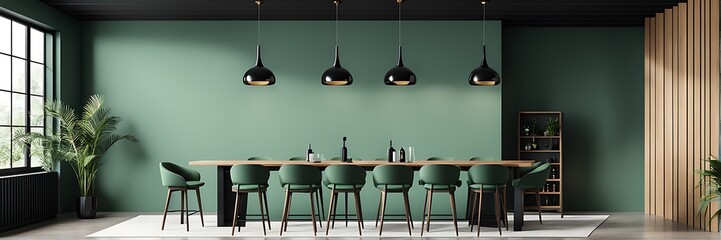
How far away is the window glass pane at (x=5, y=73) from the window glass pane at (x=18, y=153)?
532mm

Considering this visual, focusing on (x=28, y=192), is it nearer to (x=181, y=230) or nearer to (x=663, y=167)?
(x=181, y=230)

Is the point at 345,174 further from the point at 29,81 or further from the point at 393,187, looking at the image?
the point at 29,81

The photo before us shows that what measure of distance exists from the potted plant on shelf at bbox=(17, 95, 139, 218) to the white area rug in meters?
0.90

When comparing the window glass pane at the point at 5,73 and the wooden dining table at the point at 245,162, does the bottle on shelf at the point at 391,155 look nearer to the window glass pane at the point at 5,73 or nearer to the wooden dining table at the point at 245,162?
the wooden dining table at the point at 245,162

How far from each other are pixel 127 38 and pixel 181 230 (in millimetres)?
3299

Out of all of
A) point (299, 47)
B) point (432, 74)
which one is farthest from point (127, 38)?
point (432, 74)

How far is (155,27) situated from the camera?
10.4m

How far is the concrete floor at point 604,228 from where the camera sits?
26.3 feet

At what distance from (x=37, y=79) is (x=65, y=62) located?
0.55 meters

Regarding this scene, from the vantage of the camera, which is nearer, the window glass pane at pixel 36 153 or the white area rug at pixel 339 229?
the white area rug at pixel 339 229

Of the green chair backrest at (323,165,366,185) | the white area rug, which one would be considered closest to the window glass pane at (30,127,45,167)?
the white area rug

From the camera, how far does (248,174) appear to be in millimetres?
8086

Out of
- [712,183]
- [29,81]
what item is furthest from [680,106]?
[29,81]

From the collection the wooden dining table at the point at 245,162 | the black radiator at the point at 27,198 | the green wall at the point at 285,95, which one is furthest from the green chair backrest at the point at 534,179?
the black radiator at the point at 27,198
